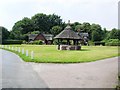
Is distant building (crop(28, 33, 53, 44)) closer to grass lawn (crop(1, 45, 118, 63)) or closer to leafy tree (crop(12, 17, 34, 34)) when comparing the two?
leafy tree (crop(12, 17, 34, 34))

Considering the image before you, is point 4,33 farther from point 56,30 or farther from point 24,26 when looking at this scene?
point 24,26

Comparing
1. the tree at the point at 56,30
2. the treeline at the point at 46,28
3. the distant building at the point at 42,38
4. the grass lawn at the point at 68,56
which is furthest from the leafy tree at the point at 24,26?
the grass lawn at the point at 68,56

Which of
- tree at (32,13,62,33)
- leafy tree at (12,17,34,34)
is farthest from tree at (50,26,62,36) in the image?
tree at (32,13,62,33)

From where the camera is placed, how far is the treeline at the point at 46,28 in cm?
10706

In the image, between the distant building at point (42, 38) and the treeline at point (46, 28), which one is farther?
the treeline at point (46, 28)

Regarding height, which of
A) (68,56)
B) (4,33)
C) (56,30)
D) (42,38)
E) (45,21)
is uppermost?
(45,21)

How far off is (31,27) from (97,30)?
32442 millimetres

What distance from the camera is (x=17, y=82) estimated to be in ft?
37.3

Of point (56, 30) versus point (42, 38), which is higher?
point (56, 30)

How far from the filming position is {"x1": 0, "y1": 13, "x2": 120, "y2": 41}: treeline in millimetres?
107062

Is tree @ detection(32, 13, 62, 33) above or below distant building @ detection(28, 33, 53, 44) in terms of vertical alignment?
above

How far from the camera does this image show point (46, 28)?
457ft

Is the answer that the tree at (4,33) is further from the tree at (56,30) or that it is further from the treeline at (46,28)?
the tree at (56,30)

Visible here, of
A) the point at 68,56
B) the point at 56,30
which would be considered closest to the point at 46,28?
the point at 56,30
